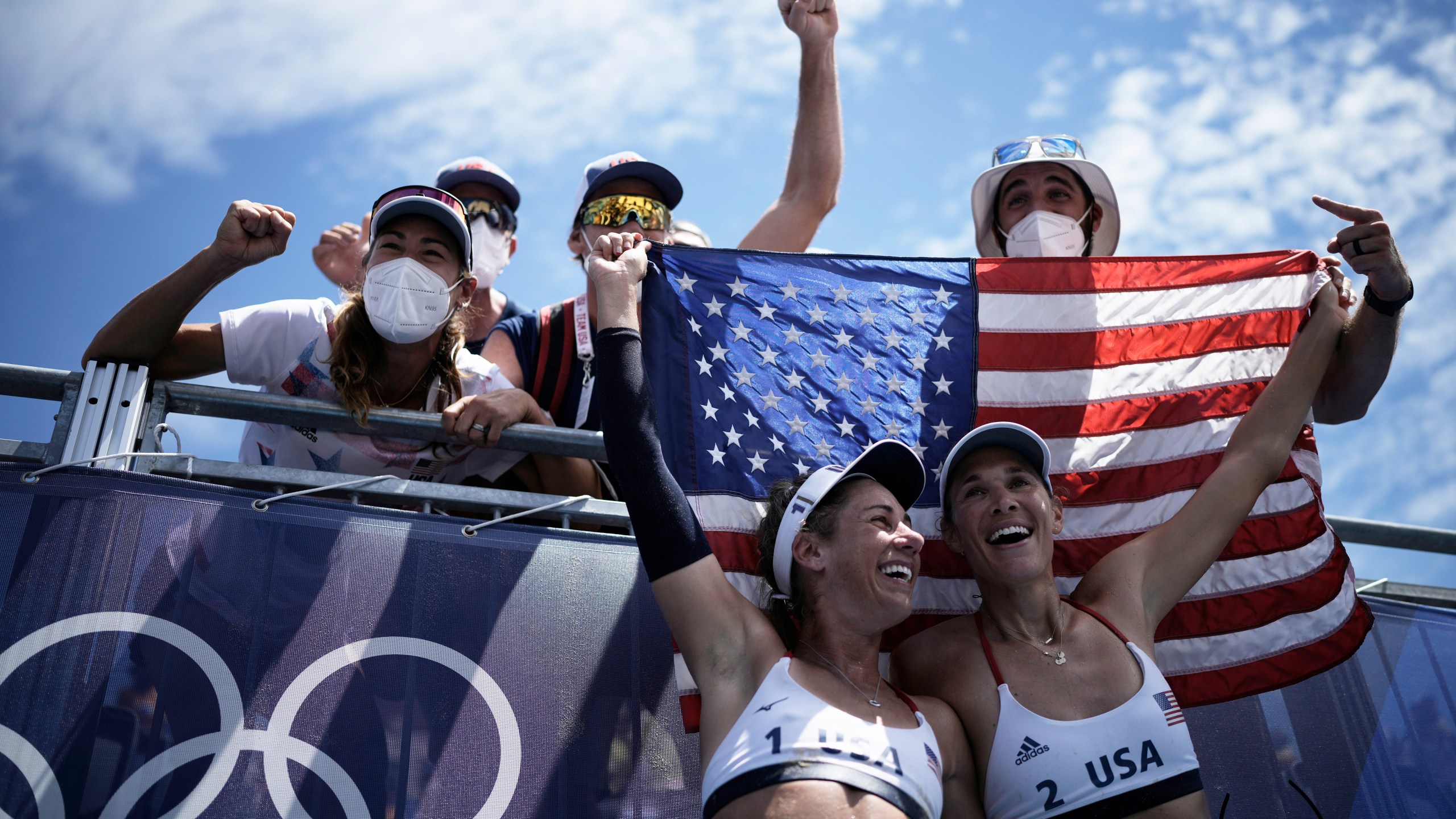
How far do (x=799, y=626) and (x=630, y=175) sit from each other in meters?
2.43

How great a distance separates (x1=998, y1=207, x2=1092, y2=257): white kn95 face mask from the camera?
480 cm

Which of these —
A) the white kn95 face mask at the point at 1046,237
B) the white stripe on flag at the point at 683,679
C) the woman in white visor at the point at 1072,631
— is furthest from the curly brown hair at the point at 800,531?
the white kn95 face mask at the point at 1046,237

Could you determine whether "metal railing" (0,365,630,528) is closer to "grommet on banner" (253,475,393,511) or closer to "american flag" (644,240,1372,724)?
→ "grommet on banner" (253,475,393,511)

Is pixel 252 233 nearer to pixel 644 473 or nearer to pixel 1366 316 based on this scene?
pixel 644 473

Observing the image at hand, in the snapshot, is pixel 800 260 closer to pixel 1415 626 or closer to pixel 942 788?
pixel 942 788

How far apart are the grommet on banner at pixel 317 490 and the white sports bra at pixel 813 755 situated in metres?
1.57

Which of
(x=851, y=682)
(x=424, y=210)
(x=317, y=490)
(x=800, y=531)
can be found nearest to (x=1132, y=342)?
(x=800, y=531)

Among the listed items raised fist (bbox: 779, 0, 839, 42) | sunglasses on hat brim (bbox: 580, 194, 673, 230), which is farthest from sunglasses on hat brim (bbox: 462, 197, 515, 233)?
raised fist (bbox: 779, 0, 839, 42)

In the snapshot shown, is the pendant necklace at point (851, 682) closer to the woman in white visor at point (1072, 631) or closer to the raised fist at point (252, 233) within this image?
the woman in white visor at point (1072, 631)

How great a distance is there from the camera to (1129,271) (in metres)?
4.62

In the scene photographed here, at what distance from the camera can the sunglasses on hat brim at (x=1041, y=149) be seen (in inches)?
196

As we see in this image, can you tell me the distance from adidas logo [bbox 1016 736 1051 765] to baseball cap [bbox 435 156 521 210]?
3.80m

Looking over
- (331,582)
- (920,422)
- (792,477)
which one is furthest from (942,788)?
(331,582)

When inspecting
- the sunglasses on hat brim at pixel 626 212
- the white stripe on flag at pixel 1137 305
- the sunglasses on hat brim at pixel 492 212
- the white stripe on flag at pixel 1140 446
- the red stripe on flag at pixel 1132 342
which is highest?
the sunglasses on hat brim at pixel 492 212
